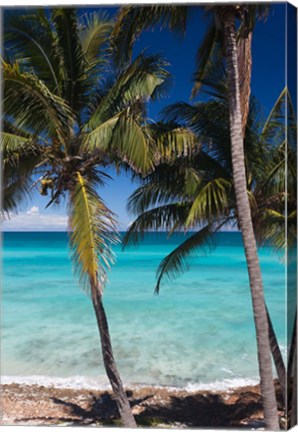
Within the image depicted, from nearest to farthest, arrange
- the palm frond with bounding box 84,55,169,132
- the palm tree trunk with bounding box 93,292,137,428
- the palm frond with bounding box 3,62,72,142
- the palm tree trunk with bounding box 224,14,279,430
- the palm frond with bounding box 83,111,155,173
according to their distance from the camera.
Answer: the palm tree trunk with bounding box 224,14,279,430, the palm frond with bounding box 3,62,72,142, the palm frond with bounding box 83,111,155,173, the palm frond with bounding box 84,55,169,132, the palm tree trunk with bounding box 93,292,137,428

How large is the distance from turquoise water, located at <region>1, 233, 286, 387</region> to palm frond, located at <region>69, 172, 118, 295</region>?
61 cm

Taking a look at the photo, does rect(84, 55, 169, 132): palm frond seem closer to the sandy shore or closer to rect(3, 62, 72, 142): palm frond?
rect(3, 62, 72, 142): palm frond

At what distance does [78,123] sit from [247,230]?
2183mm

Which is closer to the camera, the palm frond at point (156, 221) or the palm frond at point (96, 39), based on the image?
the palm frond at point (96, 39)

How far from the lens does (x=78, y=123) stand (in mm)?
5816

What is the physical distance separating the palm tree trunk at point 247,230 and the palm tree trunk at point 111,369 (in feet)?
4.76

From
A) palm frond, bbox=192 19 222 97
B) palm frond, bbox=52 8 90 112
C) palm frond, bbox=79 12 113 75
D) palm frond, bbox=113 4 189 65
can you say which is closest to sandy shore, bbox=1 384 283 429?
palm frond, bbox=52 8 90 112

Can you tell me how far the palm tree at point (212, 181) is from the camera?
5602 mm

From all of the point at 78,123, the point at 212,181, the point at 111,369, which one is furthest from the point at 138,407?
the point at 78,123

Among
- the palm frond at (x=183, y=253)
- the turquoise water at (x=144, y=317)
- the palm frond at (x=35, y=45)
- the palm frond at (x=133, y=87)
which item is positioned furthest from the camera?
the palm frond at (x=183, y=253)

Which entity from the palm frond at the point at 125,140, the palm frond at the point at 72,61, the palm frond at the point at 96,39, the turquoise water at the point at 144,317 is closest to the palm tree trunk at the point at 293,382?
the turquoise water at the point at 144,317

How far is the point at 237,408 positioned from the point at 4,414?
2.40 metres

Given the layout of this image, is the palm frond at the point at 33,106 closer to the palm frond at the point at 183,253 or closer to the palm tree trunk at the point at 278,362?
the palm frond at the point at 183,253

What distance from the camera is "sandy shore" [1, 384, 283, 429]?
5.46m
